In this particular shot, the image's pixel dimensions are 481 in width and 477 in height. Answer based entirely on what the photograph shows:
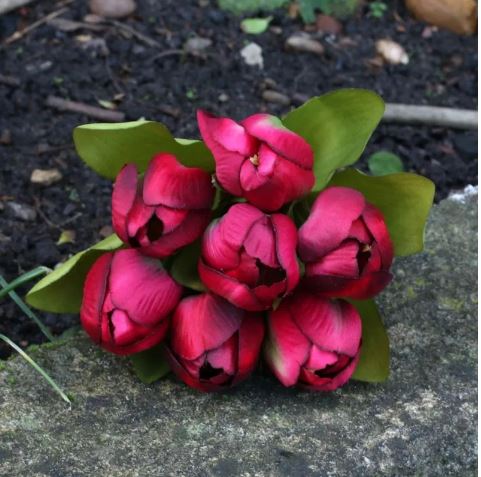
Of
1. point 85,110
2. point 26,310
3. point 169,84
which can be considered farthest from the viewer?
point 169,84

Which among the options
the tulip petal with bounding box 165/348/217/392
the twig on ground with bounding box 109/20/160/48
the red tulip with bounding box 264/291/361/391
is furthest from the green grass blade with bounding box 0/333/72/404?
the twig on ground with bounding box 109/20/160/48

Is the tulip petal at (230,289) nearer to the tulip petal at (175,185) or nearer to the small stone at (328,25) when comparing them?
the tulip petal at (175,185)

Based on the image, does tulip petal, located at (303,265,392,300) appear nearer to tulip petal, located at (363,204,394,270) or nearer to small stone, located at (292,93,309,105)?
tulip petal, located at (363,204,394,270)

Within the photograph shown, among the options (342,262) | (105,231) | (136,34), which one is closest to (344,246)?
(342,262)

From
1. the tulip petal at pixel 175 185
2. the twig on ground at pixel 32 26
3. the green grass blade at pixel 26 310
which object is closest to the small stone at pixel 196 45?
the twig on ground at pixel 32 26

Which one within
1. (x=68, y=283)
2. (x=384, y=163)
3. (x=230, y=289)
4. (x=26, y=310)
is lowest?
(x=384, y=163)

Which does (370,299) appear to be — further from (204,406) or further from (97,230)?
(97,230)

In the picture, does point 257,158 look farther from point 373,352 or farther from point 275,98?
point 275,98
